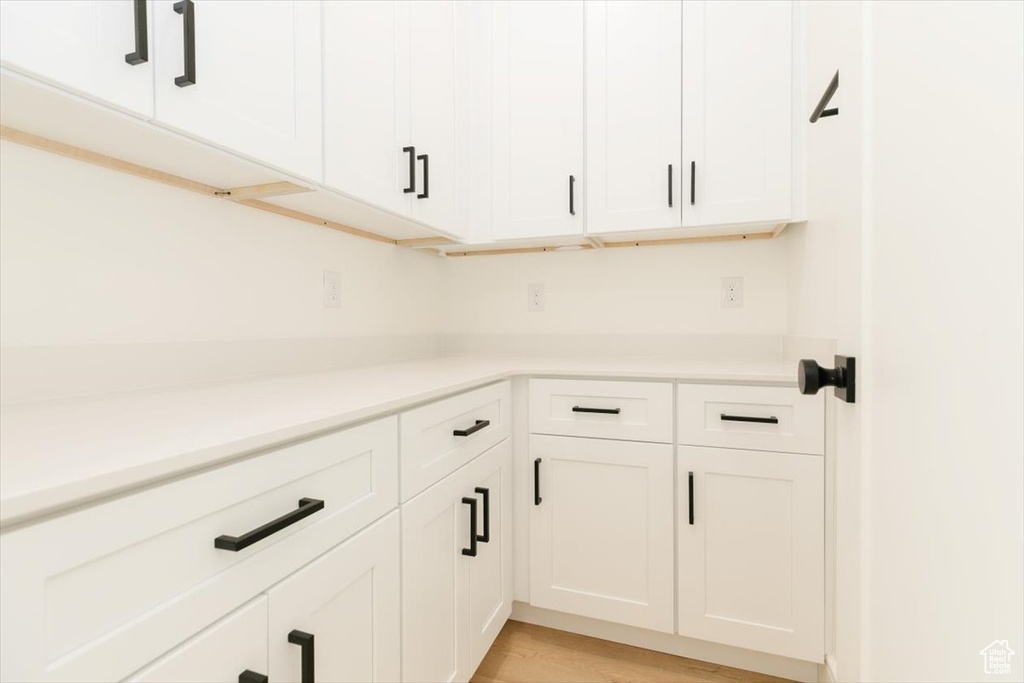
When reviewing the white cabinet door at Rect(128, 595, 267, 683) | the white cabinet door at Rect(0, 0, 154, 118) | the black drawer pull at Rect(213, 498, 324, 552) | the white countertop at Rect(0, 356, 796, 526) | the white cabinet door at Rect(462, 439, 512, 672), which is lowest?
the white cabinet door at Rect(462, 439, 512, 672)

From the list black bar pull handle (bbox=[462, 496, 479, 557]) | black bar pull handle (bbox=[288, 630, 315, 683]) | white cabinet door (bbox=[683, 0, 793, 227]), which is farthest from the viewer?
white cabinet door (bbox=[683, 0, 793, 227])

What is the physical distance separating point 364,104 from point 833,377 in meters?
1.24

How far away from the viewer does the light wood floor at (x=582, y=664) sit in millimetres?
1442

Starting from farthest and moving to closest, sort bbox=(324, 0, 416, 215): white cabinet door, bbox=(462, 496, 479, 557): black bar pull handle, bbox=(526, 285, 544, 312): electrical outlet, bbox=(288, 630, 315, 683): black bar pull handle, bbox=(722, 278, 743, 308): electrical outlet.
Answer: bbox=(526, 285, 544, 312): electrical outlet < bbox=(722, 278, 743, 308): electrical outlet < bbox=(462, 496, 479, 557): black bar pull handle < bbox=(324, 0, 416, 215): white cabinet door < bbox=(288, 630, 315, 683): black bar pull handle

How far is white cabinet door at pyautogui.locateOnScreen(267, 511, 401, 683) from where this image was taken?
2.30 ft

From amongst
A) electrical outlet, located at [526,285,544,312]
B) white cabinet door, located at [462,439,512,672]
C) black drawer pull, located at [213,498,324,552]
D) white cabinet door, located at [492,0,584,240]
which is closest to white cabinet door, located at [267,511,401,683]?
black drawer pull, located at [213,498,324,552]

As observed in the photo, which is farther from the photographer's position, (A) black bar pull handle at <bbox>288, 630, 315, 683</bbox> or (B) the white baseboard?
(B) the white baseboard

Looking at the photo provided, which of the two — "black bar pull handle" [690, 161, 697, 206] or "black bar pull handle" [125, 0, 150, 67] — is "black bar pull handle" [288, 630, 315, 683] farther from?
"black bar pull handle" [690, 161, 697, 206]

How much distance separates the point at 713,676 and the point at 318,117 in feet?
6.43

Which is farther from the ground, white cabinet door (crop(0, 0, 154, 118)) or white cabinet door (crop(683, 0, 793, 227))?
white cabinet door (crop(683, 0, 793, 227))

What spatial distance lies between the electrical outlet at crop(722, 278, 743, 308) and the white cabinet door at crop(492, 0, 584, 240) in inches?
25.8

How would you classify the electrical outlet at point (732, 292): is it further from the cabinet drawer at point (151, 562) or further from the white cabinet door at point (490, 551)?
the cabinet drawer at point (151, 562)

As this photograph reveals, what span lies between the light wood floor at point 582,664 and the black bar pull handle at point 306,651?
92 cm

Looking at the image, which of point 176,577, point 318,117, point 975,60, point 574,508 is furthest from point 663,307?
point 176,577
